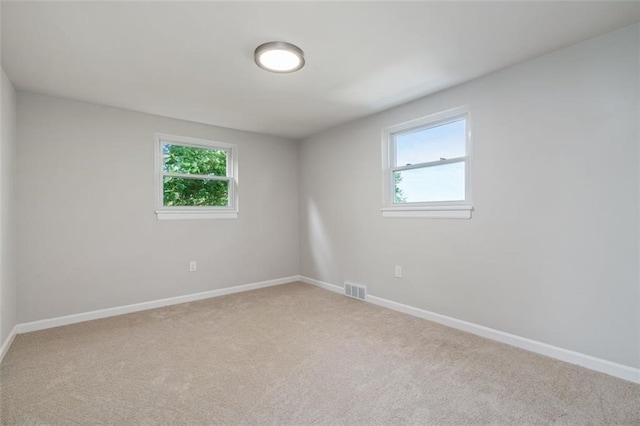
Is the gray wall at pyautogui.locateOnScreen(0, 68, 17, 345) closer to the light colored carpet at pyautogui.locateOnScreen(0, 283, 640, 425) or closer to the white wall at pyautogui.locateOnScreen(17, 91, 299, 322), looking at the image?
the white wall at pyautogui.locateOnScreen(17, 91, 299, 322)

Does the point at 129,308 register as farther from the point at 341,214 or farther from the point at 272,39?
the point at 272,39

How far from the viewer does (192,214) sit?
13.2ft

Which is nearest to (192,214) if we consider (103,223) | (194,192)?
(194,192)

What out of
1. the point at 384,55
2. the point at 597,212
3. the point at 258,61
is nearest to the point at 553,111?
the point at 597,212

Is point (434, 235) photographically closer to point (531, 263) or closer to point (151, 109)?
point (531, 263)

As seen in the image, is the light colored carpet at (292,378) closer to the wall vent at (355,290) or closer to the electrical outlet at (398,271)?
the electrical outlet at (398,271)

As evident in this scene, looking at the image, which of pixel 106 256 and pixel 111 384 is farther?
pixel 106 256

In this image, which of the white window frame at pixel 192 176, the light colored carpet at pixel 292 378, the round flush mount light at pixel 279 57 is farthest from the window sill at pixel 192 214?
the round flush mount light at pixel 279 57

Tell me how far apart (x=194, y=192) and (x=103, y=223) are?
1090mm

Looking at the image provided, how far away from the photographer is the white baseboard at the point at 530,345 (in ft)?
6.71

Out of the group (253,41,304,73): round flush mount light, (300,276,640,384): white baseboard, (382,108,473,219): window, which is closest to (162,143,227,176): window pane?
(253,41,304,73): round flush mount light

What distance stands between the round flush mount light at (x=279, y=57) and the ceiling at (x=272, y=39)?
6cm

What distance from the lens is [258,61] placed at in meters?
2.36

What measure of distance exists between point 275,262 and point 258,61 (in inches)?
125
